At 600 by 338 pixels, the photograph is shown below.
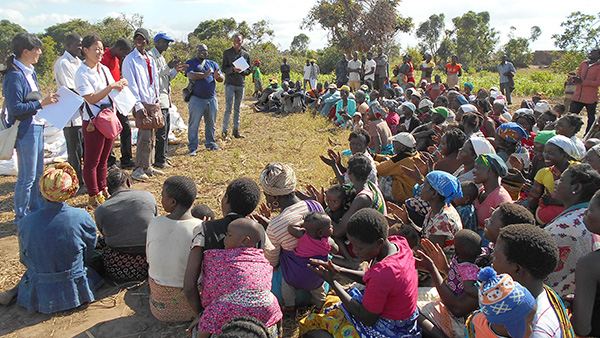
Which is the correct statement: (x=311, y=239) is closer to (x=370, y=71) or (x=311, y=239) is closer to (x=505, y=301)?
(x=505, y=301)

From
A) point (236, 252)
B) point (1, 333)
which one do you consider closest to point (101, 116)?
point (1, 333)

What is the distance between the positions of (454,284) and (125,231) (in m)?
2.67

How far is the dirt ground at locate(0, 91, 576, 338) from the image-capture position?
3262 millimetres

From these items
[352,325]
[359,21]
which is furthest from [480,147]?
[359,21]

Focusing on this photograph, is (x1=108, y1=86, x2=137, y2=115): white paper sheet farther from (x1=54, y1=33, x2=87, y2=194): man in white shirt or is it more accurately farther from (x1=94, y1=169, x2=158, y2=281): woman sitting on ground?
(x1=94, y1=169, x2=158, y2=281): woman sitting on ground

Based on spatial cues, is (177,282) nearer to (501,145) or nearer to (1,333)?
(1,333)

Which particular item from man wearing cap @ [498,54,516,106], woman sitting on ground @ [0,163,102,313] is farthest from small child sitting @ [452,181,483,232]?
man wearing cap @ [498,54,516,106]

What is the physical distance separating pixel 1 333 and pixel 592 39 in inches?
840

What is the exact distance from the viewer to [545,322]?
6.47 ft

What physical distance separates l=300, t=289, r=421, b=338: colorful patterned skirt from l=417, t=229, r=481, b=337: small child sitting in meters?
0.21

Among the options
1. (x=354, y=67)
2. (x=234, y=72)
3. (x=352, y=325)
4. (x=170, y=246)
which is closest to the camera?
(x=352, y=325)

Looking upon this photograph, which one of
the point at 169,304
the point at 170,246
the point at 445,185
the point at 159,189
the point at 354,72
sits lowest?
the point at 159,189

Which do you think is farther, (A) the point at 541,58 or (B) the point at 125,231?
(A) the point at 541,58

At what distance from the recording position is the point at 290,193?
11.5 feet
